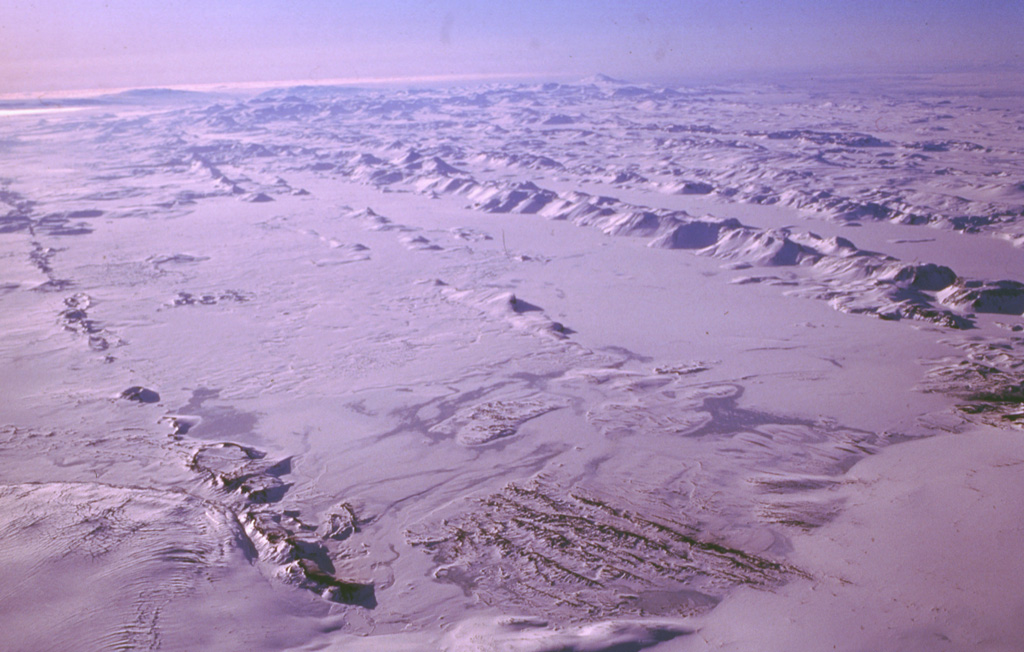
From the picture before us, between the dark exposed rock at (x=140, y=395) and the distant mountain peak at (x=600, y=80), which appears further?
the distant mountain peak at (x=600, y=80)

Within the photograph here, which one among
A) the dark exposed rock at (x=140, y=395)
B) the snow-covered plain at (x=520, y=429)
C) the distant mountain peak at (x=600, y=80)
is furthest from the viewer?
the distant mountain peak at (x=600, y=80)

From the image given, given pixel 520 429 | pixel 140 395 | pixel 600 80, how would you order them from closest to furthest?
pixel 520 429 → pixel 140 395 → pixel 600 80

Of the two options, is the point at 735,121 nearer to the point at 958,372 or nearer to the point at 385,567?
the point at 958,372

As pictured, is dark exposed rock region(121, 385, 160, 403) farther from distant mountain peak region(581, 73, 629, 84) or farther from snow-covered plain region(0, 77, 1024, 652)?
distant mountain peak region(581, 73, 629, 84)

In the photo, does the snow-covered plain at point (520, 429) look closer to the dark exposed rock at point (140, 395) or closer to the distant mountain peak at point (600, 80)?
the dark exposed rock at point (140, 395)

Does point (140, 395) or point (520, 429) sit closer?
point (520, 429)

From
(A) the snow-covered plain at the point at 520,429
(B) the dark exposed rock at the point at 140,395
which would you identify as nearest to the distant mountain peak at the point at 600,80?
(A) the snow-covered plain at the point at 520,429

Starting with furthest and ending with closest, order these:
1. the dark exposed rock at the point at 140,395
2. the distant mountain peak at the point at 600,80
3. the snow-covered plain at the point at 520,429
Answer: the distant mountain peak at the point at 600,80, the dark exposed rock at the point at 140,395, the snow-covered plain at the point at 520,429

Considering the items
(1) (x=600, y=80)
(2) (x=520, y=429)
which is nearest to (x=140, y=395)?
(2) (x=520, y=429)

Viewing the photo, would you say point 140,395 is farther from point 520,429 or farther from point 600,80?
point 600,80
